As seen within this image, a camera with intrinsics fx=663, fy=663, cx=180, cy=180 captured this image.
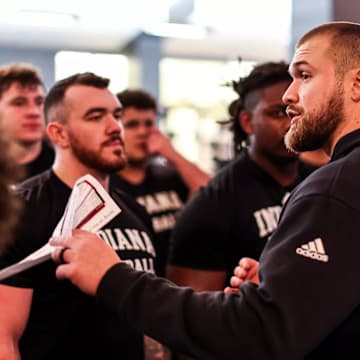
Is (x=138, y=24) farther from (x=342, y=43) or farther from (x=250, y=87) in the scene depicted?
(x=342, y=43)

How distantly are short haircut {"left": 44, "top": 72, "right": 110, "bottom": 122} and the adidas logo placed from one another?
130cm

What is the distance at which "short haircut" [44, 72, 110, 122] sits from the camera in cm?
220

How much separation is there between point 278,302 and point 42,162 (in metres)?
2.06

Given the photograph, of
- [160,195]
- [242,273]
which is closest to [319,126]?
[242,273]

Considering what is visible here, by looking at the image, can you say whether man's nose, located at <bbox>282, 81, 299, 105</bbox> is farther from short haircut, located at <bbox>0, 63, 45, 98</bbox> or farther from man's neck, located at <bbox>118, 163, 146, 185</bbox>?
short haircut, located at <bbox>0, 63, 45, 98</bbox>

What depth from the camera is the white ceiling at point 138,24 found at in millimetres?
5617

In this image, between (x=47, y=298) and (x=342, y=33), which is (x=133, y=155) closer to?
(x=47, y=298)

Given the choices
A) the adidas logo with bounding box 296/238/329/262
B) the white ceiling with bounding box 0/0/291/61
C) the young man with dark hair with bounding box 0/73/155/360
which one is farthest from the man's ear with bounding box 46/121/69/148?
the white ceiling with bounding box 0/0/291/61

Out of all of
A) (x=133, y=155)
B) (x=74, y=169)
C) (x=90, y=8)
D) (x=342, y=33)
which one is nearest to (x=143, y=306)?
(x=342, y=33)

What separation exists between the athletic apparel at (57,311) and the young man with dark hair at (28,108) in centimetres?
108

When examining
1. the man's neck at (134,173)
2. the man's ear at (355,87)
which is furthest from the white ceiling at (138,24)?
the man's ear at (355,87)

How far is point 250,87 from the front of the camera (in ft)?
8.29

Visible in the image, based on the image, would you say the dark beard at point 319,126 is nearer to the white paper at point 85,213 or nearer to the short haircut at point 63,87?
the white paper at point 85,213

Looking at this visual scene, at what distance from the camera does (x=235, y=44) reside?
7238 mm
